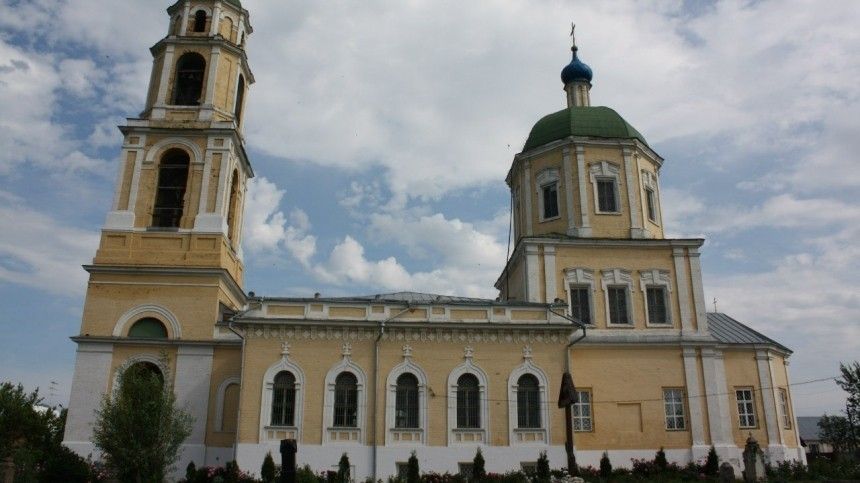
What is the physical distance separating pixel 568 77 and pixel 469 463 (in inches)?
713

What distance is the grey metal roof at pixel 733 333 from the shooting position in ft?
80.5

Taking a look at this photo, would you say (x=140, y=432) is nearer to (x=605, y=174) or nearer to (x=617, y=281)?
(x=617, y=281)

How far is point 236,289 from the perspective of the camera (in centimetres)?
2434

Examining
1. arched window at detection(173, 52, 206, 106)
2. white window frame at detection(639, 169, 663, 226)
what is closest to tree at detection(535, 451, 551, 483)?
white window frame at detection(639, 169, 663, 226)

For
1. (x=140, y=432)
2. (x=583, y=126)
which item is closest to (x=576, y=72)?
(x=583, y=126)

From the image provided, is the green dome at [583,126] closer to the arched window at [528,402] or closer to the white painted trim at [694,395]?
the white painted trim at [694,395]

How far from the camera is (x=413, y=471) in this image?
730 inches

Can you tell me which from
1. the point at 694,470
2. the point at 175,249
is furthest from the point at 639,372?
the point at 175,249

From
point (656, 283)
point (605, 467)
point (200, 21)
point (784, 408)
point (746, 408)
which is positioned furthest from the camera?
point (200, 21)

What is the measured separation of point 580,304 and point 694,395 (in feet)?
16.2

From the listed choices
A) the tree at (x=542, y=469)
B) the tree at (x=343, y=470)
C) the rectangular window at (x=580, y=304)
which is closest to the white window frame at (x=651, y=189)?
the rectangular window at (x=580, y=304)

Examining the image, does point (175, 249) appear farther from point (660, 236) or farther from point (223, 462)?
point (660, 236)

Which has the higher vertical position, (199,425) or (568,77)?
(568,77)

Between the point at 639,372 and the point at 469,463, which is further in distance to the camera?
the point at 639,372
